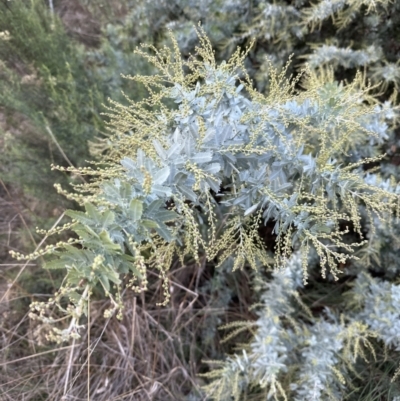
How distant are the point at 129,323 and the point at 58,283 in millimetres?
373

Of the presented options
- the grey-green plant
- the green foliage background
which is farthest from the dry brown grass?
the grey-green plant

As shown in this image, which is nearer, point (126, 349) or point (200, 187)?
point (200, 187)

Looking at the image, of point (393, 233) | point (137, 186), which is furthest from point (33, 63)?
point (393, 233)

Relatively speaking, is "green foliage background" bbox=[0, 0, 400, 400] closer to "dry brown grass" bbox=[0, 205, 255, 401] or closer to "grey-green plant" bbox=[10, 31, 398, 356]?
"dry brown grass" bbox=[0, 205, 255, 401]

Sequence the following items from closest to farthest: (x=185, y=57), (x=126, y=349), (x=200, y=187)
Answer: (x=200, y=187) → (x=126, y=349) → (x=185, y=57)

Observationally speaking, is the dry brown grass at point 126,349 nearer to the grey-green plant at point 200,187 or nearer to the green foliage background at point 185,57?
the green foliage background at point 185,57

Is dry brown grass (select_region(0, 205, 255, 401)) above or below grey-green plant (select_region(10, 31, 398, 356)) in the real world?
below

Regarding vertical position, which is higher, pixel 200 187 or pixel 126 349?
pixel 200 187

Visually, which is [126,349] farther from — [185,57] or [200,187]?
[185,57]

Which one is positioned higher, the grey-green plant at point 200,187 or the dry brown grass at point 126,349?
the grey-green plant at point 200,187

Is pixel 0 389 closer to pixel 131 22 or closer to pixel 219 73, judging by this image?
pixel 219 73

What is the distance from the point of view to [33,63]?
1681 millimetres

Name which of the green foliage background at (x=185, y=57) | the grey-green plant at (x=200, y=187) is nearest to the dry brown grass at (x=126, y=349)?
the green foliage background at (x=185, y=57)

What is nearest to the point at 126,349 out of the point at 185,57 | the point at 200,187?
the point at 200,187
